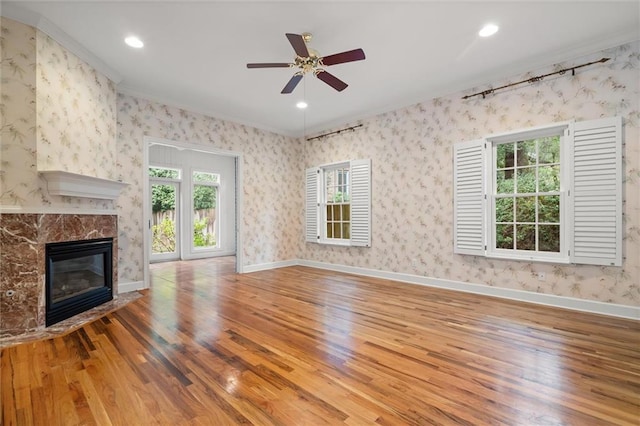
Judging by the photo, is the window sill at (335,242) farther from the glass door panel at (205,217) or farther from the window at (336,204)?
the glass door panel at (205,217)

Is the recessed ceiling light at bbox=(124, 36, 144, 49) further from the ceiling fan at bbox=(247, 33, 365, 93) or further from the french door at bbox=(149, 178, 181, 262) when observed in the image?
the french door at bbox=(149, 178, 181, 262)

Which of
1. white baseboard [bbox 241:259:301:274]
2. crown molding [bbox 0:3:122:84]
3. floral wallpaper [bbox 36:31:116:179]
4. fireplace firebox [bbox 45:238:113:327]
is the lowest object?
white baseboard [bbox 241:259:301:274]

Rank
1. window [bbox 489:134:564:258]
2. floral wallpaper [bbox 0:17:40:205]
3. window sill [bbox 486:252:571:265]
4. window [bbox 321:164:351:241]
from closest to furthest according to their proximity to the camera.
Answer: floral wallpaper [bbox 0:17:40:205], window sill [bbox 486:252:571:265], window [bbox 489:134:564:258], window [bbox 321:164:351:241]

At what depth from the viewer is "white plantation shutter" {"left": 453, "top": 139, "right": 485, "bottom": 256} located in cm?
407

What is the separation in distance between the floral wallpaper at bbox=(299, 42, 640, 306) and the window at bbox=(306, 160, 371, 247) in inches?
6.3

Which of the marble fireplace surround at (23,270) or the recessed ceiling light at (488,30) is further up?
the recessed ceiling light at (488,30)

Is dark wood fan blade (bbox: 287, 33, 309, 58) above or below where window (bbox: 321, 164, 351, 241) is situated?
above

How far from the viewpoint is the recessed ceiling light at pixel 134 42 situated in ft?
10.2

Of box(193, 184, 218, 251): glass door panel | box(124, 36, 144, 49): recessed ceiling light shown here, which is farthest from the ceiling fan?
box(193, 184, 218, 251): glass door panel

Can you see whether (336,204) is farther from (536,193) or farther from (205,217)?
(205,217)

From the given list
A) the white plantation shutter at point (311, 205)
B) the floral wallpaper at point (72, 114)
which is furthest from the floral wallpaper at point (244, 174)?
the floral wallpaper at point (72, 114)

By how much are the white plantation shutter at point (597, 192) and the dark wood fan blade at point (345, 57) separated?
268 cm

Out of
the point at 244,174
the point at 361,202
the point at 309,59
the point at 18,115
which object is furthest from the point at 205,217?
the point at 309,59

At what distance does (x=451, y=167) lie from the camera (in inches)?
173
